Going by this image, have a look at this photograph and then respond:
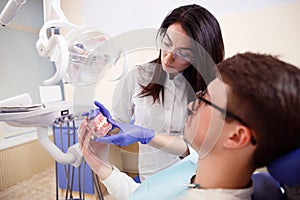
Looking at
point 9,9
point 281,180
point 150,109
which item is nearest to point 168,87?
point 150,109

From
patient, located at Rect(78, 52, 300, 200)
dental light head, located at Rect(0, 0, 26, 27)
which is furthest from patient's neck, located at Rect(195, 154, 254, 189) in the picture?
dental light head, located at Rect(0, 0, 26, 27)

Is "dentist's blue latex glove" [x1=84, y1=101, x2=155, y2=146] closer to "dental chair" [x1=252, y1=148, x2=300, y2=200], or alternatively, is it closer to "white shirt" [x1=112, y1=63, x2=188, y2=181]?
"white shirt" [x1=112, y1=63, x2=188, y2=181]

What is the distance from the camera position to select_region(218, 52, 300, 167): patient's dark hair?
474mm

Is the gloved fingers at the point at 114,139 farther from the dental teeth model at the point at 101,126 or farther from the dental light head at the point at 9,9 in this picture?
the dental light head at the point at 9,9

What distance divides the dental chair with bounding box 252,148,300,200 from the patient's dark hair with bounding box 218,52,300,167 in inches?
1.2

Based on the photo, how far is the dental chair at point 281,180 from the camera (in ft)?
1.46

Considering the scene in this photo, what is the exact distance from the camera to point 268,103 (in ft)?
1.57

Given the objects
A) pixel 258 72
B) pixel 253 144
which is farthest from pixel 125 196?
pixel 258 72

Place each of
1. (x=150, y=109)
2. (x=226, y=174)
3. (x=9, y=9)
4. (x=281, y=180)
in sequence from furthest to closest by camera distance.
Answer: (x=9, y=9) < (x=150, y=109) < (x=226, y=174) < (x=281, y=180)

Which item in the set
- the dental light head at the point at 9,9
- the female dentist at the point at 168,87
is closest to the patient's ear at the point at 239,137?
the female dentist at the point at 168,87

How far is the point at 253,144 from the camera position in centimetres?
52

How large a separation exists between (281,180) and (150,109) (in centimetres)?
49

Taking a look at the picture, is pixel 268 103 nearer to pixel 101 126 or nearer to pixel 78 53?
pixel 101 126

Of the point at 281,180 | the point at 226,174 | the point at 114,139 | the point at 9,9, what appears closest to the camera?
the point at 281,180
